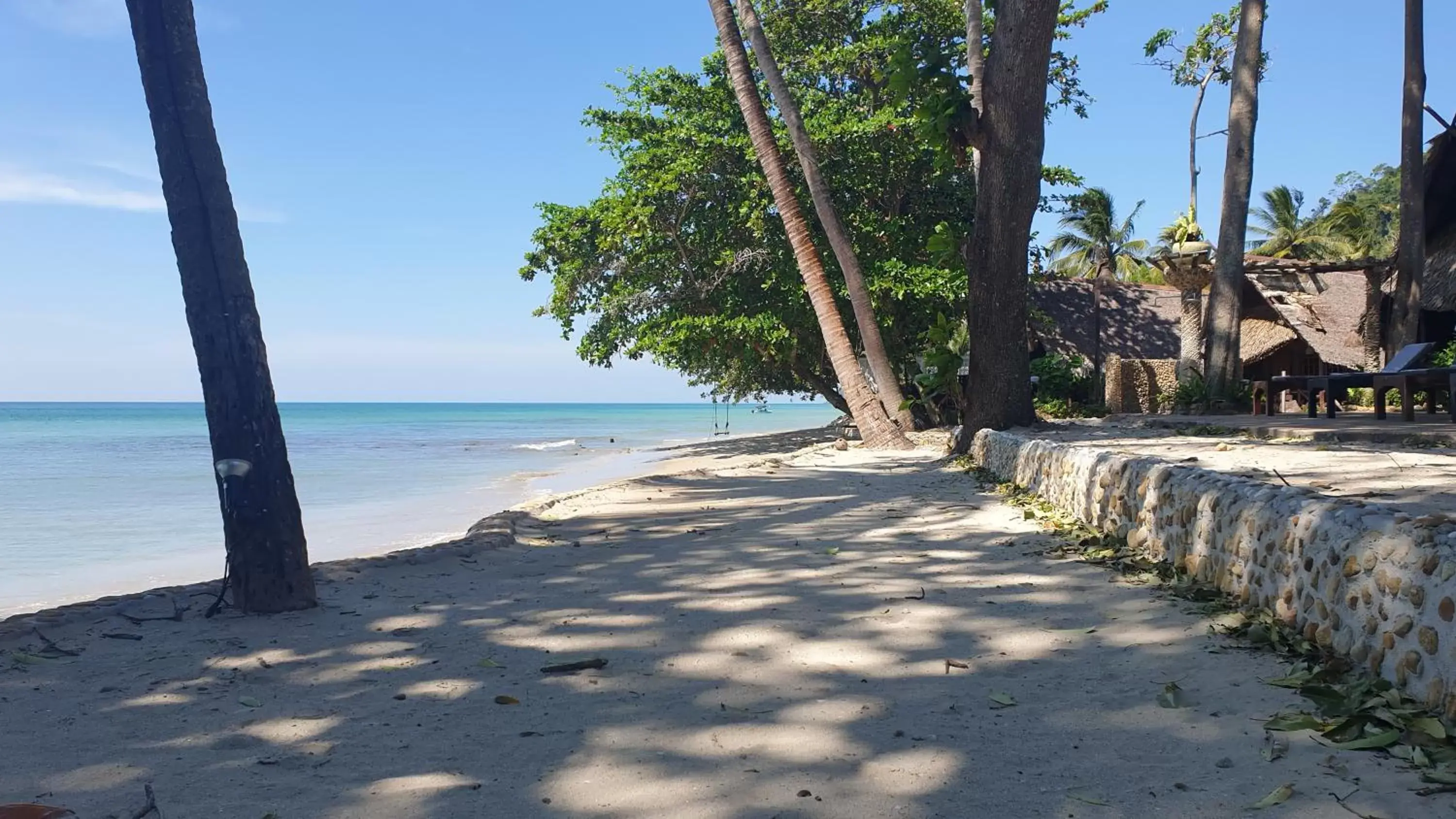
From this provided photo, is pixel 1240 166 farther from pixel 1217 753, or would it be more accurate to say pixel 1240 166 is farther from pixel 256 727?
pixel 256 727

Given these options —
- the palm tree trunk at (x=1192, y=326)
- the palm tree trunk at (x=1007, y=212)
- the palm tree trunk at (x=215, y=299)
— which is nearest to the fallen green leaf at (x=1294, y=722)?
the palm tree trunk at (x=215, y=299)

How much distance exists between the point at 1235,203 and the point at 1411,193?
340 centimetres

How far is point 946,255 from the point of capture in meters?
13.8

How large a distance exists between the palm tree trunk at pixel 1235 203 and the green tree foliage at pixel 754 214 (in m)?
3.86

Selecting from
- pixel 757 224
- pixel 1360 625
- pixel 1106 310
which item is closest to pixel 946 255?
pixel 757 224

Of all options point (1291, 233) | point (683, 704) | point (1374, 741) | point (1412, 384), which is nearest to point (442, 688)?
point (683, 704)

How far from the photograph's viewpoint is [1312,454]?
251 inches

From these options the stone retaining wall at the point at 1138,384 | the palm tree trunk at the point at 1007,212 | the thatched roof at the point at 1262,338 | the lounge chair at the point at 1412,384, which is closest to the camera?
the lounge chair at the point at 1412,384

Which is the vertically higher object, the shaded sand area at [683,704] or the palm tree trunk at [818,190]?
the palm tree trunk at [818,190]

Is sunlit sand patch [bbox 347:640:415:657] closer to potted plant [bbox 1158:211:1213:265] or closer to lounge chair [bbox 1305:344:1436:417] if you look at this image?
lounge chair [bbox 1305:344:1436:417]

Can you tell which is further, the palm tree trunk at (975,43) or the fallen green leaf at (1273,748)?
the palm tree trunk at (975,43)

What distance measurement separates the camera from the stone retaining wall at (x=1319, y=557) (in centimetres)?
231

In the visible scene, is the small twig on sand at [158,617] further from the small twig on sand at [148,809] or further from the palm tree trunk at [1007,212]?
the palm tree trunk at [1007,212]

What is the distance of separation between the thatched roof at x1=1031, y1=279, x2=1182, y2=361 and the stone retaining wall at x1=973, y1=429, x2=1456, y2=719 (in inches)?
664
